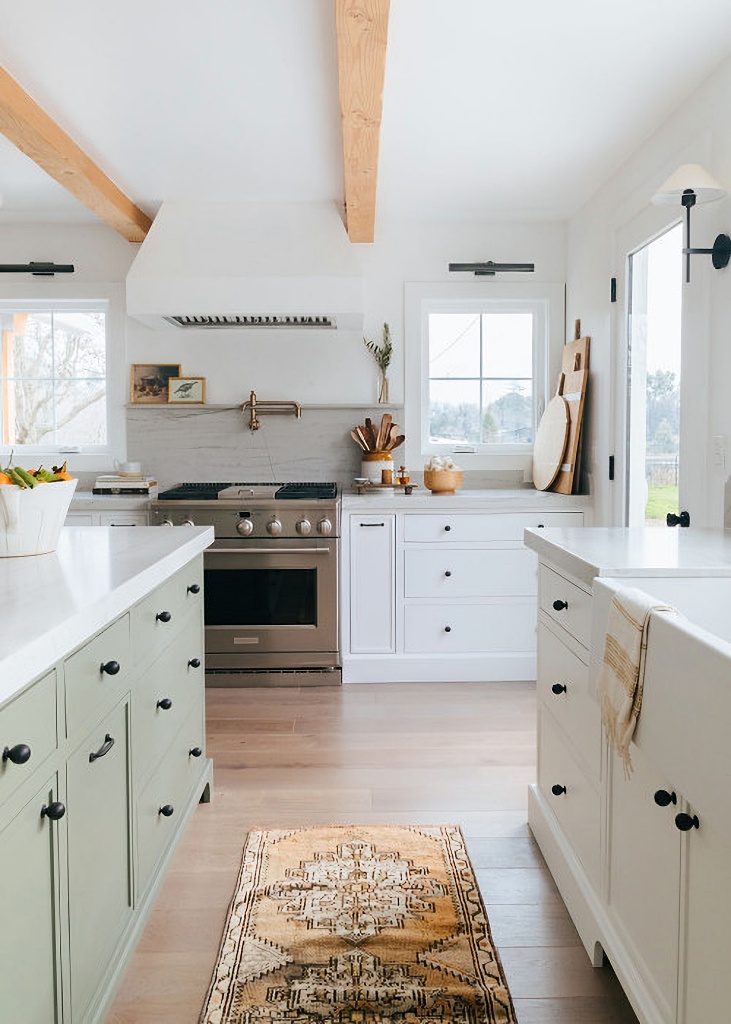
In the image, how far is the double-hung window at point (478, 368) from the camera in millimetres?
4664

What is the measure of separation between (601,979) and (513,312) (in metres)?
3.59

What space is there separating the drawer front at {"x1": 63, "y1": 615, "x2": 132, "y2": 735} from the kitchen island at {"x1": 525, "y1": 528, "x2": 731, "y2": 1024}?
3.10ft

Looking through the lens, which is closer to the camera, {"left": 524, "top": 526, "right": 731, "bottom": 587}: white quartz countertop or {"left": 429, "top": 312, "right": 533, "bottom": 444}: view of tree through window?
{"left": 524, "top": 526, "right": 731, "bottom": 587}: white quartz countertop

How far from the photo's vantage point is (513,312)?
15.4 ft

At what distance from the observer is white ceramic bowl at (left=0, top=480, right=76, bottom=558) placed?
1.98 m

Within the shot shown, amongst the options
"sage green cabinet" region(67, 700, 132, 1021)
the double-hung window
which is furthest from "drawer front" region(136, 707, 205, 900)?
the double-hung window

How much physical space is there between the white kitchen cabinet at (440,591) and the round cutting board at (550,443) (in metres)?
0.30

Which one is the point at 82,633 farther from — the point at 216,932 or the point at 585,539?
the point at 585,539

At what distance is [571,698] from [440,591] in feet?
6.86

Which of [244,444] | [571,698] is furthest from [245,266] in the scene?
[571,698]

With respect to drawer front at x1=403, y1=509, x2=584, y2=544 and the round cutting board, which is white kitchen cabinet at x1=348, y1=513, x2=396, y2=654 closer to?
drawer front at x1=403, y1=509, x2=584, y2=544

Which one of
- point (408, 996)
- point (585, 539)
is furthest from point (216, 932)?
point (585, 539)

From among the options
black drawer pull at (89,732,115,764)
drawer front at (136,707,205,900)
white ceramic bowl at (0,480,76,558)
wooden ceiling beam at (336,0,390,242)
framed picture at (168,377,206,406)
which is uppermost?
wooden ceiling beam at (336,0,390,242)

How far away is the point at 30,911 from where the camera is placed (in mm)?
1224
